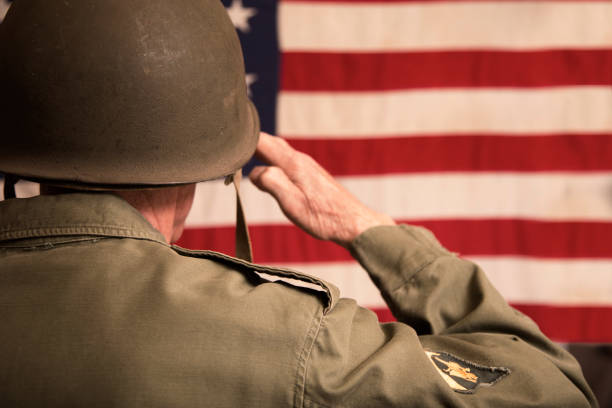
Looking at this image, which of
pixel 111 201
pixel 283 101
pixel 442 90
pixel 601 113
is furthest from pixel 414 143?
pixel 111 201

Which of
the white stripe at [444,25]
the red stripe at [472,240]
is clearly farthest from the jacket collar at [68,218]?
the white stripe at [444,25]

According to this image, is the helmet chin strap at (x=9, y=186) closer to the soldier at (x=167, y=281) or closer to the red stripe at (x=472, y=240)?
the soldier at (x=167, y=281)

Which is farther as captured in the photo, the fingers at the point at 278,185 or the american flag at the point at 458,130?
the american flag at the point at 458,130

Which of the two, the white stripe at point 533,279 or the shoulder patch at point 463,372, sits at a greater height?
the shoulder patch at point 463,372

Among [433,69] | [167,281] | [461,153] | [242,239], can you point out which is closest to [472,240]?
[461,153]

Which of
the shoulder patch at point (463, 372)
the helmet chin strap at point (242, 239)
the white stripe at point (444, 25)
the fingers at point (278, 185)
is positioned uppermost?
the white stripe at point (444, 25)

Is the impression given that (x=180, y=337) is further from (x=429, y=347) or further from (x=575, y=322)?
(x=575, y=322)

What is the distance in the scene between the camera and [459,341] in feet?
2.44

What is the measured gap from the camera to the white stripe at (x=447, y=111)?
1.67m

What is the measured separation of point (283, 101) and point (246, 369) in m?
1.22

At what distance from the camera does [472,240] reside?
169 cm

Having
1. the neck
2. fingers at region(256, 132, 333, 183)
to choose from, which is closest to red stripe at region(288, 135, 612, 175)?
fingers at region(256, 132, 333, 183)

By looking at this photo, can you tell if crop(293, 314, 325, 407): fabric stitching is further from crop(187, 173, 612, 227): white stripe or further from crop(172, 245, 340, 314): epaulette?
crop(187, 173, 612, 227): white stripe

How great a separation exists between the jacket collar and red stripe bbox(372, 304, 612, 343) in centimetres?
136
